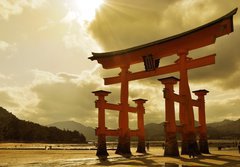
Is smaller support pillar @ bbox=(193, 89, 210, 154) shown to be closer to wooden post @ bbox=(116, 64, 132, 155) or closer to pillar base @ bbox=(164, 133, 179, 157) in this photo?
pillar base @ bbox=(164, 133, 179, 157)

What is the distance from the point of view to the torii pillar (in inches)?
726

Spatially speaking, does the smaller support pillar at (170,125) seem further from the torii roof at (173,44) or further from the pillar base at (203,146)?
the pillar base at (203,146)

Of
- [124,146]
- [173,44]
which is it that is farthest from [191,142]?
[173,44]

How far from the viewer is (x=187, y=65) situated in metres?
19.2

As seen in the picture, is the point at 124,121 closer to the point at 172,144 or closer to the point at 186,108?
the point at 172,144

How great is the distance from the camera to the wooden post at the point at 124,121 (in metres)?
22.2

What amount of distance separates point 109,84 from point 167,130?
8.02 meters

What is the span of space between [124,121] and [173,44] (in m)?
7.33

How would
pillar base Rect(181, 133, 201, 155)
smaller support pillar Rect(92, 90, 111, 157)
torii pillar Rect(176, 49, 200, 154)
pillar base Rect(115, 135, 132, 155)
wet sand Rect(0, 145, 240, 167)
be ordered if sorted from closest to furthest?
wet sand Rect(0, 145, 240, 167) → pillar base Rect(181, 133, 201, 155) → torii pillar Rect(176, 49, 200, 154) → smaller support pillar Rect(92, 90, 111, 157) → pillar base Rect(115, 135, 132, 155)

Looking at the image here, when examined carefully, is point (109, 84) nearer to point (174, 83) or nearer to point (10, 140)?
point (174, 83)

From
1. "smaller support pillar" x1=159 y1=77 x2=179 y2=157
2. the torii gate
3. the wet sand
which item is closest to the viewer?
the wet sand

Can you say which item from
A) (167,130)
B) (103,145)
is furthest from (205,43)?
(103,145)

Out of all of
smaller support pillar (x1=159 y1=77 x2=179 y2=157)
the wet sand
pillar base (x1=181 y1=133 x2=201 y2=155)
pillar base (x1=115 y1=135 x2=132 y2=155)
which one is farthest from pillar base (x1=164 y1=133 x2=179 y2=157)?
pillar base (x1=115 y1=135 x2=132 y2=155)

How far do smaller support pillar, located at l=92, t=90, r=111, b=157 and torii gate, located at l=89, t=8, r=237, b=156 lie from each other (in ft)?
4.48
